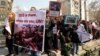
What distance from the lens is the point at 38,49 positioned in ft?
30.3

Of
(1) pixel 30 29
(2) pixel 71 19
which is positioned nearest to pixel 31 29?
(1) pixel 30 29

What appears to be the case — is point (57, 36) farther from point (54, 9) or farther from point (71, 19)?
point (71, 19)

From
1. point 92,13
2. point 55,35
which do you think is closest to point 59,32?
point 55,35

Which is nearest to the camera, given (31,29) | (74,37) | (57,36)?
(31,29)

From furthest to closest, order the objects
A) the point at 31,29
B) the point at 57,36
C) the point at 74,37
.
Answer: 1. the point at 74,37
2. the point at 57,36
3. the point at 31,29

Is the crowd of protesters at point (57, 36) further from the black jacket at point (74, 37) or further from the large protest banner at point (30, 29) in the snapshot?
the large protest banner at point (30, 29)

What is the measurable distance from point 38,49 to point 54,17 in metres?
3.52

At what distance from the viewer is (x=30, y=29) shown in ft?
30.8

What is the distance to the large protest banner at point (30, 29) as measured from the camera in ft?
30.2

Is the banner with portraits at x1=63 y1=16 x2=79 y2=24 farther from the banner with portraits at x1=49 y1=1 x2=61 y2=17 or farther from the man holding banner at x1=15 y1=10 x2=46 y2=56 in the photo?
the man holding banner at x1=15 y1=10 x2=46 y2=56

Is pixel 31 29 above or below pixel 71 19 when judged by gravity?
above

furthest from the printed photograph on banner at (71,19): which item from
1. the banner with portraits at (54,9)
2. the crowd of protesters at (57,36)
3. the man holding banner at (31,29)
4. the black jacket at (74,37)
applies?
the man holding banner at (31,29)

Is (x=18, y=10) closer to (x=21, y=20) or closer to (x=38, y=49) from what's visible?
(x=21, y=20)

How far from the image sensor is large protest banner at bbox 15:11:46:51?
Result: 9203 millimetres
